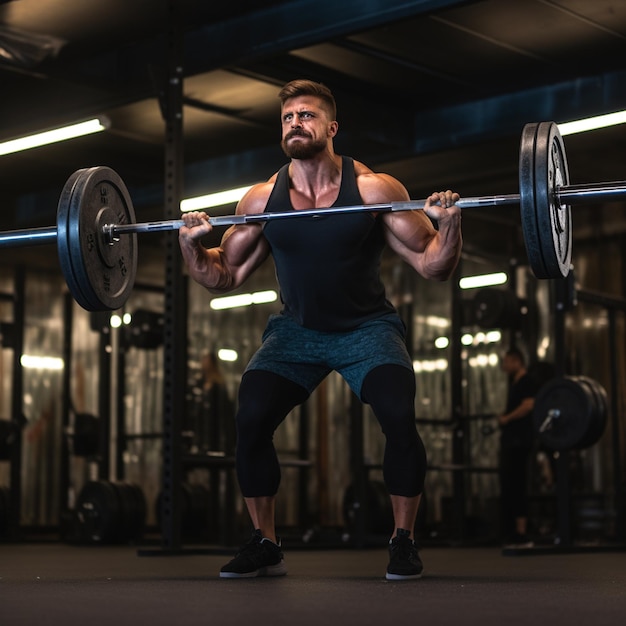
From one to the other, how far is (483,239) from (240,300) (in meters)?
2.20

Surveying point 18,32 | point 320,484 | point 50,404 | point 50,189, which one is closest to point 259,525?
point 18,32

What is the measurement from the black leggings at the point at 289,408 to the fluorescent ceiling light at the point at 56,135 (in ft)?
10.5

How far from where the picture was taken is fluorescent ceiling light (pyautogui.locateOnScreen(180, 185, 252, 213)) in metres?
7.25

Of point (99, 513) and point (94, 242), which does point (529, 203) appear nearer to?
point (94, 242)

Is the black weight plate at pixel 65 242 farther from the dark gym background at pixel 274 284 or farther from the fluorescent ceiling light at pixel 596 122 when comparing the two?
the fluorescent ceiling light at pixel 596 122

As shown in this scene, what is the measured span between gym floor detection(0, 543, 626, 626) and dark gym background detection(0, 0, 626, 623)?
0.04 meters

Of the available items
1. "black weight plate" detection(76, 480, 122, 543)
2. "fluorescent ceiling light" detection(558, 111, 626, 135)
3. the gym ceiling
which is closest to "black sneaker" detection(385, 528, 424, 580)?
the gym ceiling

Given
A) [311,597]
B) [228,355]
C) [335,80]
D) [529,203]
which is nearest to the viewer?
[311,597]

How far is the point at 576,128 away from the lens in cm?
601

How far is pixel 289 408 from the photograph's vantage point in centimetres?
→ 320

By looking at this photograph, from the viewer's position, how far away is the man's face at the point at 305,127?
326 cm

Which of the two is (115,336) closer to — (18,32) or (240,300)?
(240,300)

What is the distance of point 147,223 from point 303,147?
0.51 meters

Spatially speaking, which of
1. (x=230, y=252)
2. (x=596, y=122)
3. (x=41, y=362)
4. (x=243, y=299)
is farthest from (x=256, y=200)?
(x=41, y=362)
